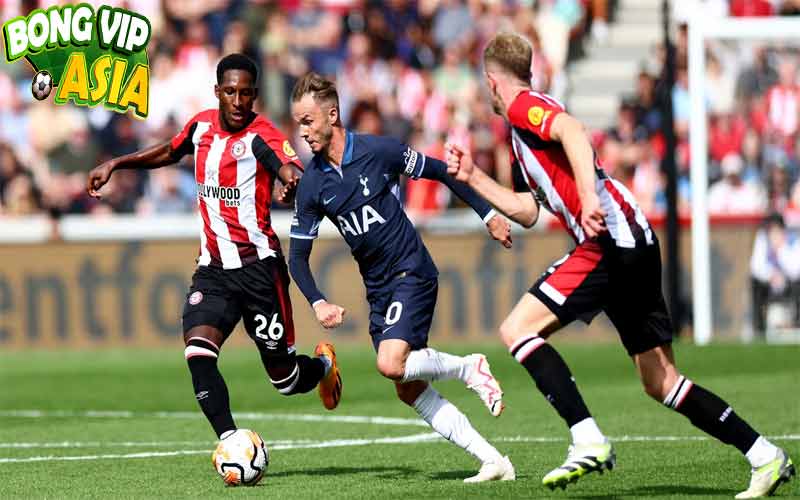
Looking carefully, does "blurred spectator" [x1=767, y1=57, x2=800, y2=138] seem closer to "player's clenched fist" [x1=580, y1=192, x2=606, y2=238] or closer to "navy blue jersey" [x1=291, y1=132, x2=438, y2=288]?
"navy blue jersey" [x1=291, y1=132, x2=438, y2=288]

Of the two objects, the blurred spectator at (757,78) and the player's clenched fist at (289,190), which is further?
the blurred spectator at (757,78)

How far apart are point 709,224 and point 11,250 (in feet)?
27.3

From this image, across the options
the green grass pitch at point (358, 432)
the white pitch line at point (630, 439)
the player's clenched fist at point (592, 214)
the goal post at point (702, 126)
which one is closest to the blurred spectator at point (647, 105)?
the goal post at point (702, 126)

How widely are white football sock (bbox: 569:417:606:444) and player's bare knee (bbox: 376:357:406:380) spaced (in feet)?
4.35

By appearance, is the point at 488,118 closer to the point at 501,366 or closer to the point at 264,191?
the point at 501,366

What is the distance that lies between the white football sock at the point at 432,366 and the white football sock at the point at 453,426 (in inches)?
5.4

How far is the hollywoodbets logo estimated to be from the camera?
920 cm

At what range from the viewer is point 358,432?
37.9 ft

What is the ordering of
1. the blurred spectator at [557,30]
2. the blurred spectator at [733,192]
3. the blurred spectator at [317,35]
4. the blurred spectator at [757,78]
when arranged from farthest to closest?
the blurred spectator at [557,30], the blurred spectator at [317,35], the blurred spectator at [757,78], the blurred spectator at [733,192]

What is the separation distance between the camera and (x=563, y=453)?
32.7ft

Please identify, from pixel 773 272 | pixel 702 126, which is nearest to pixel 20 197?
pixel 702 126

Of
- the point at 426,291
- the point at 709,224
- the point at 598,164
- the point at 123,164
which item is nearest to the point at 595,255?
the point at 598,164

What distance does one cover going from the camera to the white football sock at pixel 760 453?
7.61 metres

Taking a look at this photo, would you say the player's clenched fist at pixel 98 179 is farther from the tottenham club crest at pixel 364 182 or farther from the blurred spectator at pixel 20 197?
the blurred spectator at pixel 20 197
